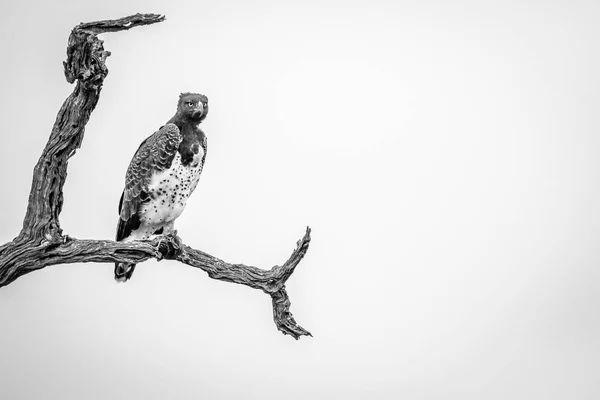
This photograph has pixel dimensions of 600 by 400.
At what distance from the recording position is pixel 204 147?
43.7 ft

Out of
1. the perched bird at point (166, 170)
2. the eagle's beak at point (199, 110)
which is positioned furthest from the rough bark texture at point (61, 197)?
the eagle's beak at point (199, 110)

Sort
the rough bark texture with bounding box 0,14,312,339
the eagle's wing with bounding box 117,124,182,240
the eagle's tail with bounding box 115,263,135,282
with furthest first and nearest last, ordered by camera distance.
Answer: the eagle's tail with bounding box 115,263,135,282
the eagle's wing with bounding box 117,124,182,240
the rough bark texture with bounding box 0,14,312,339

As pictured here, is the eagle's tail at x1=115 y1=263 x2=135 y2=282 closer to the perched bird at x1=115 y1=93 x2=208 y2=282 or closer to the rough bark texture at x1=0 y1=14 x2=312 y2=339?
the perched bird at x1=115 y1=93 x2=208 y2=282

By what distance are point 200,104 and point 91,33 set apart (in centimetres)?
391

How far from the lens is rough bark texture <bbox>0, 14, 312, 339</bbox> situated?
9.24 meters

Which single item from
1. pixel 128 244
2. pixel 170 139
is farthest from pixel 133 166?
pixel 128 244

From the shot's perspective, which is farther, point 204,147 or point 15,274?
point 204,147

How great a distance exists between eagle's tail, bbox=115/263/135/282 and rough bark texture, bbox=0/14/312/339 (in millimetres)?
2745

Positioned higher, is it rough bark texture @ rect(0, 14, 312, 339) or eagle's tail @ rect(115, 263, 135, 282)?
rough bark texture @ rect(0, 14, 312, 339)

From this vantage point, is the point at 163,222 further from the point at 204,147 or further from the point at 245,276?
the point at 245,276

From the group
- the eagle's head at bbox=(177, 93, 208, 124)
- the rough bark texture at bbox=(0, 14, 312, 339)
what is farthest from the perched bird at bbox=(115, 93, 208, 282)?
the rough bark texture at bbox=(0, 14, 312, 339)

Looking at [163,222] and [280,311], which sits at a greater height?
[163,222]

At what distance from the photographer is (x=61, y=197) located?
985 cm

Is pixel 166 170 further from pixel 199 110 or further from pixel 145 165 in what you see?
pixel 199 110
